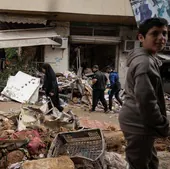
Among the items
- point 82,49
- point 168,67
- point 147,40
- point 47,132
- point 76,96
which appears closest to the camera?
point 147,40

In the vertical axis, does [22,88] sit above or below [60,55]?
below

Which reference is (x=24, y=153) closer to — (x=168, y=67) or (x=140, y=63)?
(x=140, y=63)

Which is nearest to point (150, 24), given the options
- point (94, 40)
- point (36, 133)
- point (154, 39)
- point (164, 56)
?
point (154, 39)

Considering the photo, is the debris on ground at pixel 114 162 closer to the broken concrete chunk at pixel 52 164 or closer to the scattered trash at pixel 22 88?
the broken concrete chunk at pixel 52 164

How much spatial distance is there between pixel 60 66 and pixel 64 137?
35.3 feet

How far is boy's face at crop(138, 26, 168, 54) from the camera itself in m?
2.58

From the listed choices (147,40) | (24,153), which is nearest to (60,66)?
(24,153)

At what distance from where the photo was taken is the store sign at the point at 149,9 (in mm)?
9828

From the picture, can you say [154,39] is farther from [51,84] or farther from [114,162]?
[51,84]

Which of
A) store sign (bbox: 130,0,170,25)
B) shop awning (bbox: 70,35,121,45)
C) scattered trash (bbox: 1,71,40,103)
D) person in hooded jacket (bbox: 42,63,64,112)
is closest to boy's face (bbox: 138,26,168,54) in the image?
store sign (bbox: 130,0,170,25)

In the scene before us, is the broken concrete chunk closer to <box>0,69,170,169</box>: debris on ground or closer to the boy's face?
<box>0,69,170,169</box>: debris on ground

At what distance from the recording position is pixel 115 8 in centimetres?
1410

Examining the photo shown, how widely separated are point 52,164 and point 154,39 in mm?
2215

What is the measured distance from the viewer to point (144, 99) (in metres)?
2.41
